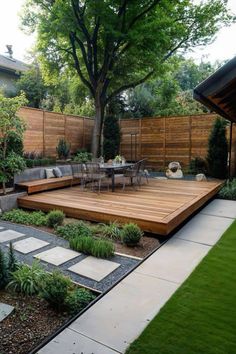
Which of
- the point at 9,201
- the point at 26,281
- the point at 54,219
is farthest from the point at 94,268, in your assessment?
the point at 9,201

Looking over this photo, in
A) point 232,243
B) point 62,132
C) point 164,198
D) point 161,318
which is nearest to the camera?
point 161,318

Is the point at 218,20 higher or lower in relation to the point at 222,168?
higher

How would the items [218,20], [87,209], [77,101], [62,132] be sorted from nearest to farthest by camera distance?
[87,209] < [62,132] < [218,20] < [77,101]

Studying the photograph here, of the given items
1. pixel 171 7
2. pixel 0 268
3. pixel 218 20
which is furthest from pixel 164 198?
pixel 218 20

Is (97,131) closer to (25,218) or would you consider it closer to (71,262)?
(25,218)

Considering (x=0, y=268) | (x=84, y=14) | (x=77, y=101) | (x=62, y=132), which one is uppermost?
(x=84, y=14)

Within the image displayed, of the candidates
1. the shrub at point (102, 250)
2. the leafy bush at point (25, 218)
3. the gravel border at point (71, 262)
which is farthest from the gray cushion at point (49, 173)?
the shrub at point (102, 250)

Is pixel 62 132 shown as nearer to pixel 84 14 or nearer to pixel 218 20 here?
pixel 84 14

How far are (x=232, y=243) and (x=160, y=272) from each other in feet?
5.27

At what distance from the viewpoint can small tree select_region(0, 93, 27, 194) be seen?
615cm

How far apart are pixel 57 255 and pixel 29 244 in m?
0.65

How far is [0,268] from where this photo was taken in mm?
2781

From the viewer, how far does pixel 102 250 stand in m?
3.71

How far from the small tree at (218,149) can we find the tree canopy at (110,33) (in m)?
3.44
